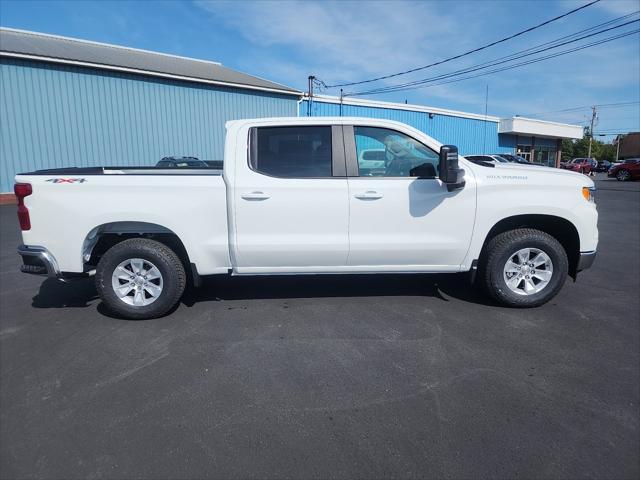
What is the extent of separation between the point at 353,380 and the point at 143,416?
1463 mm

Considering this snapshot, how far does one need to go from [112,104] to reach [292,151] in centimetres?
1589

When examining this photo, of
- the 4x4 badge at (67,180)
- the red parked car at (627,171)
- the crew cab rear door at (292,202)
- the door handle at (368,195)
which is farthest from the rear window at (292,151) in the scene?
the red parked car at (627,171)

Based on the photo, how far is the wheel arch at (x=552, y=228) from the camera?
183 inches

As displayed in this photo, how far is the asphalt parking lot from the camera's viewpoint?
240 cm

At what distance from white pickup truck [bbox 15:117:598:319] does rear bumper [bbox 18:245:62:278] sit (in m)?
0.01

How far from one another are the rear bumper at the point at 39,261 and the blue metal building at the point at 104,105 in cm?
1457

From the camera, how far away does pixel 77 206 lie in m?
4.21

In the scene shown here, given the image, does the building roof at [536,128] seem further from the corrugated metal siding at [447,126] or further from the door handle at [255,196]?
the door handle at [255,196]

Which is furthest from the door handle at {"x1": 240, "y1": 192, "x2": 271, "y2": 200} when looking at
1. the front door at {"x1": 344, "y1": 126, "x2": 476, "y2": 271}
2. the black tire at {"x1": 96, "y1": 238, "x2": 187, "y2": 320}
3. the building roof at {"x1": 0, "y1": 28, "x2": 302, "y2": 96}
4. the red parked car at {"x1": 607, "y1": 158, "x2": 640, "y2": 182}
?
the red parked car at {"x1": 607, "y1": 158, "x2": 640, "y2": 182}

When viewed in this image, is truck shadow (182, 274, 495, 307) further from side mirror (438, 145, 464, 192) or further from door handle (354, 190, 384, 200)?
side mirror (438, 145, 464, 192)

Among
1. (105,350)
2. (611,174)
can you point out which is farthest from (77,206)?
(611,174)

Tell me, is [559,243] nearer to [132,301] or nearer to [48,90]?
[132,301]

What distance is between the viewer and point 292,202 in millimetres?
4348

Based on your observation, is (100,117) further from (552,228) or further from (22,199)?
(552,228)
